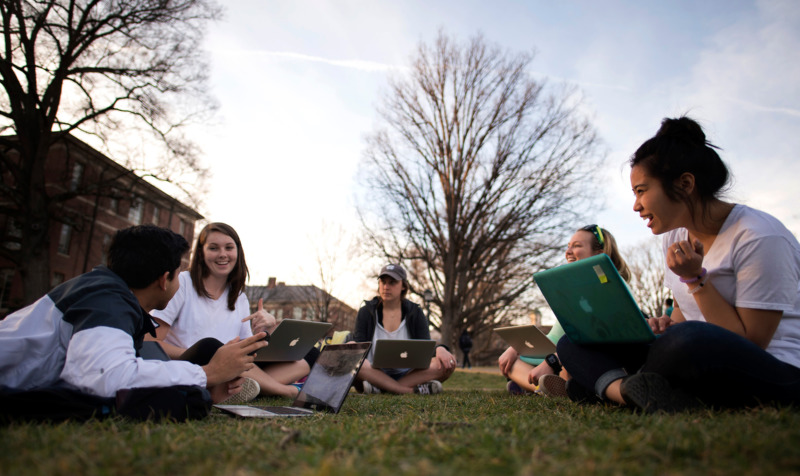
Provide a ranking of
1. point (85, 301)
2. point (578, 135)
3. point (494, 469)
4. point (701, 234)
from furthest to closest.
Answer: point (578, 135)
point (701, 234)
point (85, 301)
point (494, 469)

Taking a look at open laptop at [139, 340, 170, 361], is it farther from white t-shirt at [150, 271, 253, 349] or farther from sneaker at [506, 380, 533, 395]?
sneaker at [506, 380, 533, 395]

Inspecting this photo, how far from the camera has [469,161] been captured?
18719 millimetres

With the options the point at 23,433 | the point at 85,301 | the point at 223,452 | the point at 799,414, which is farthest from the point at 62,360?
the point at 799,414

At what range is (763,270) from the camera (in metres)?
2.20

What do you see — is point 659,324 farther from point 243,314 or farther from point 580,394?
point 243,314

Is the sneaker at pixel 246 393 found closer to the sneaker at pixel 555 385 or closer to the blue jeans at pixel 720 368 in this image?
the sneaker at pixel 555 385

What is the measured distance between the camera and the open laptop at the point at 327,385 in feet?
8.73

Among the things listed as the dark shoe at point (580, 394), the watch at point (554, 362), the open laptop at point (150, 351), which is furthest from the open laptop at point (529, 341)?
the open laptop at point (150, 351)

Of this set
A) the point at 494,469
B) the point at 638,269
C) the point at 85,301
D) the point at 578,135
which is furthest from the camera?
the point at 638,269

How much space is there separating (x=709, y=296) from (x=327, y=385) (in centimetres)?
220

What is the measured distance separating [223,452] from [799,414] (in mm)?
2144

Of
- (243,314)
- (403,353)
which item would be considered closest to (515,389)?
(403,353)

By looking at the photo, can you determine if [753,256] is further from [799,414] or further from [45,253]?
[45,253]

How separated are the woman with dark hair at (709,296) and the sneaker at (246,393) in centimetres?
249
